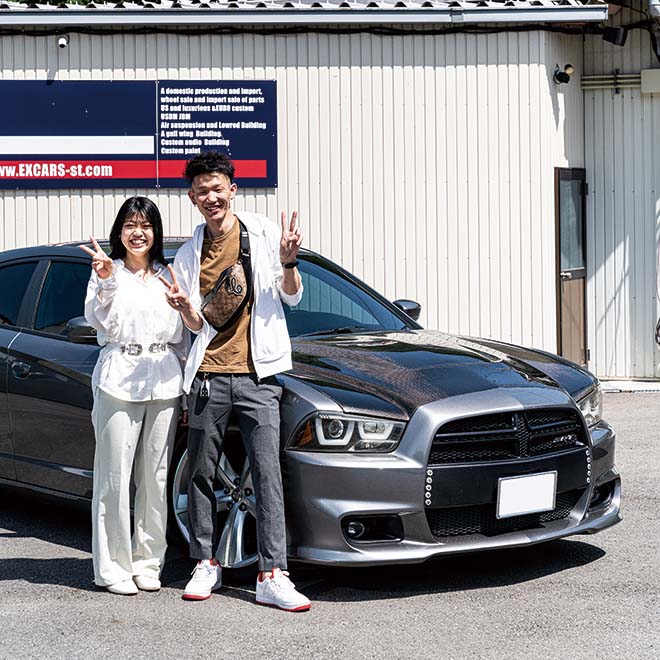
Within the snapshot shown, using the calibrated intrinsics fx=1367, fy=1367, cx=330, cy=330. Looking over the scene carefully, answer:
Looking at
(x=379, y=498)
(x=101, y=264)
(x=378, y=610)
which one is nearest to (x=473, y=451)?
(x=379, y=498)

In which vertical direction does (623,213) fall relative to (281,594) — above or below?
above

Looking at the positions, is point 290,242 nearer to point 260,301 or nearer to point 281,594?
point 260,301

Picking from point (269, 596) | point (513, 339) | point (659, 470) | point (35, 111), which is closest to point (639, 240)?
point (513, 339)

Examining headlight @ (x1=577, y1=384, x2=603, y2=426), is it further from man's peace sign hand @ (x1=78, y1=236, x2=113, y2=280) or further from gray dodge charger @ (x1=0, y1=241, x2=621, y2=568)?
man's peace sign hand @ (x1=78, y1=236, x2=113, y2=280)

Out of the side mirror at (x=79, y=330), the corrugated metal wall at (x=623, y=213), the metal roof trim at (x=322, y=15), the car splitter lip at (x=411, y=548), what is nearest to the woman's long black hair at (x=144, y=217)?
the side mirror at (x=79, y=330)

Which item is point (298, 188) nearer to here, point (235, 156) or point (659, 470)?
point (235, 156)

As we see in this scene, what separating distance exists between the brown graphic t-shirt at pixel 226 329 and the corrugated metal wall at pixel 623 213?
828 centimetres

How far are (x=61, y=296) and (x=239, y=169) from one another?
5599 millimetres

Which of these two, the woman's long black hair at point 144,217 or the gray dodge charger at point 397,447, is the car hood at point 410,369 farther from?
the woman's long black hair at point 144,217

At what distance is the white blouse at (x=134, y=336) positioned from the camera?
6035 millimetres

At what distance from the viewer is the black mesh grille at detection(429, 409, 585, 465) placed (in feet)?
18.9

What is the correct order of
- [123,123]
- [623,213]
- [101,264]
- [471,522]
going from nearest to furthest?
1. [471,522]
2. [101,264]
3. [123,123]
4. [623,213]

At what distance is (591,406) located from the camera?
21.3 ft

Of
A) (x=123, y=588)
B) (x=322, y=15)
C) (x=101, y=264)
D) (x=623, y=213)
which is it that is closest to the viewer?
(x=101, y=264)
